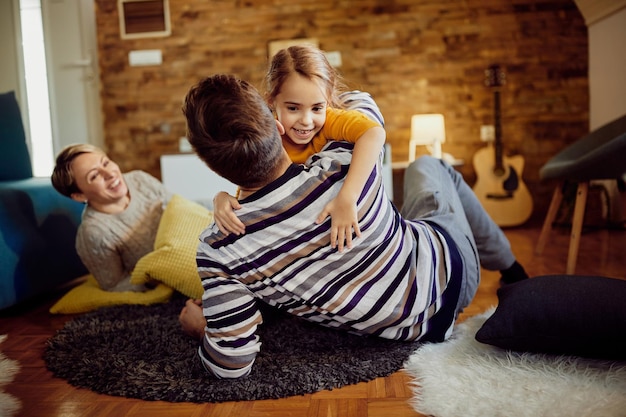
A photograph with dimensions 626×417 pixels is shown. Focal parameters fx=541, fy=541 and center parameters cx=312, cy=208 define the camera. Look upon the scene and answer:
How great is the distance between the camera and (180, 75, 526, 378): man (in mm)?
1054

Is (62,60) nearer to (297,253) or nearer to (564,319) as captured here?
(297,253)

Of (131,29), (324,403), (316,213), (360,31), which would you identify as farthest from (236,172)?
(131,29)

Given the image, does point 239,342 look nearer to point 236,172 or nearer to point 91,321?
point 236,172

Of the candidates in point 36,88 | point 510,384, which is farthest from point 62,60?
point 510,384

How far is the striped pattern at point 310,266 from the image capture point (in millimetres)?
1145

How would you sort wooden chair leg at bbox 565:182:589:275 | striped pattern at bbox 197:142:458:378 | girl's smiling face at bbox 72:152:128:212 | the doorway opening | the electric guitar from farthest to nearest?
the electric guitar → wooden chair leg at bbox 565:182:589:275 → girl's smiling face at bbox 72:152:128:212 → the doorway opening → striped pattern at bbox 197:142:458:378

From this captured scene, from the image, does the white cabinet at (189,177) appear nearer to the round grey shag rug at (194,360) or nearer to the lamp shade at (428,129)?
the lamp shade at (428,129)

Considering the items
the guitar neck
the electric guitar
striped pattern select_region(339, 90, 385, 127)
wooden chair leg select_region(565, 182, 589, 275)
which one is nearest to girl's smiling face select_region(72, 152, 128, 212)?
striped pattern select_region(339, 90, 385, 127)

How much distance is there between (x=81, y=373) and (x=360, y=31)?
3.64 metres

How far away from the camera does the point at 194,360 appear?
1452 millimetres

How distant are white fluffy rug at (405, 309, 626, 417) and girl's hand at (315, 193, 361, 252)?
0.42 metres

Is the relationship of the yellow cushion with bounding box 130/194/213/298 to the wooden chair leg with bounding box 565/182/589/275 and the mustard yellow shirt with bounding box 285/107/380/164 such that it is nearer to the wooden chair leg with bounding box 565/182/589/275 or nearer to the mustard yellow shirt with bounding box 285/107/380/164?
the mustard yellow shirt with bounding box 285/107/380/164

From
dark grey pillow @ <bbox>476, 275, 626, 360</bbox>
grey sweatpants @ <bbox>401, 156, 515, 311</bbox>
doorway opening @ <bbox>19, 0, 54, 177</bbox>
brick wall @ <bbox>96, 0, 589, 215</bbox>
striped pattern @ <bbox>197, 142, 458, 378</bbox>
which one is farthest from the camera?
brick wall @ <bbox>96, 0, 589, 215</bbox>

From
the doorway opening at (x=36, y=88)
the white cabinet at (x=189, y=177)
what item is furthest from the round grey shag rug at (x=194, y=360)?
the white cabinet at (x=189, y=177)
